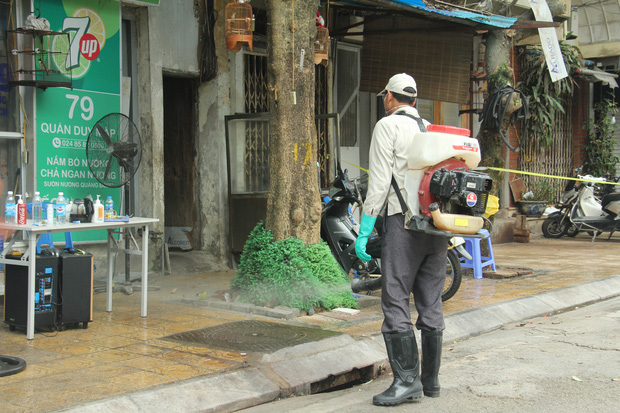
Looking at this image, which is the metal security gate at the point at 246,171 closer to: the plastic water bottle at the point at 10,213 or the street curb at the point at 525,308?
the street curb at the point at 525,308

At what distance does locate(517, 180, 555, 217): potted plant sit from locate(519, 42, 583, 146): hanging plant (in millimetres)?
990

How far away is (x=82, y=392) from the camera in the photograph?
4.62m

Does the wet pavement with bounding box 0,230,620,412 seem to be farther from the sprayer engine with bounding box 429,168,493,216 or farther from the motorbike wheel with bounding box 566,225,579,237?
the motorbike wheel with bounding box 566,225,579,237

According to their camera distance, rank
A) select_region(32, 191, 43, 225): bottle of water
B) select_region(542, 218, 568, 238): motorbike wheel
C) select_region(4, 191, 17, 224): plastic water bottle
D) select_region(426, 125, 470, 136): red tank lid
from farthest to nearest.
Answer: select_region(542, 218, 568, 238): motorbike wheel, select_region(32, 191, 43, 225): bottle of water, select_region(4, 191, 17, 224): plastic water bottle, select_region(426, 125, 470, 136): red tank lid

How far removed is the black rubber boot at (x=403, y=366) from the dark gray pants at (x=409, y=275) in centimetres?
7

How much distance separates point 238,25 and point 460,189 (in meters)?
5.03

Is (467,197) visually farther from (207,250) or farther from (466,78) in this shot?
(466,78)

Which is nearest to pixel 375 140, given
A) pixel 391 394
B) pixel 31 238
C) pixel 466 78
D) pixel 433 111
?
pixel 391 394

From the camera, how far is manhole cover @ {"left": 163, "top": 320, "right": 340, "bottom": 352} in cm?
590

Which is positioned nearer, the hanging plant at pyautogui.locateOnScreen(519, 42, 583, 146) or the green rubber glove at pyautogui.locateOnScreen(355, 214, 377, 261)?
the green rubber glove at pyautogui.locateOnScreen(355, 214, 377, 261)

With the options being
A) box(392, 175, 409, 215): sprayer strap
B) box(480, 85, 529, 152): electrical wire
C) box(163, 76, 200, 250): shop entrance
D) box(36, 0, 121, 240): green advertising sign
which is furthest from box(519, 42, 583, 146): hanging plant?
box(392, 175, 409, 215): sprayer strap

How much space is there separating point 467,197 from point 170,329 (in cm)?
327

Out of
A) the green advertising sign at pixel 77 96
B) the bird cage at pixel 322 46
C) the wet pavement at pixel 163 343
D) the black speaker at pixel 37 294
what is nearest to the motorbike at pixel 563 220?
the wet pavement at pixel 163 343

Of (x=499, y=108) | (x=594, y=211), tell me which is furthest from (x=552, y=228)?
(x=499, y=108)
